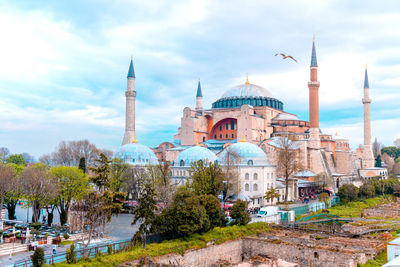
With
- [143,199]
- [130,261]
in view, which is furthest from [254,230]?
[130,261]

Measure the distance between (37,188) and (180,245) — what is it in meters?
10.4

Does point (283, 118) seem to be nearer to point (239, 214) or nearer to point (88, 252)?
point (239, 214)

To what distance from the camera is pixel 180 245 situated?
1770 cm

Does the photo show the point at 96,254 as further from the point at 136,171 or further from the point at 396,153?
the point at 396,153

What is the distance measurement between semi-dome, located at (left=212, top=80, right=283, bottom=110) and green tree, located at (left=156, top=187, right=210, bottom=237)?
31.9 metres

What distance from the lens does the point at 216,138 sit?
1923 inches

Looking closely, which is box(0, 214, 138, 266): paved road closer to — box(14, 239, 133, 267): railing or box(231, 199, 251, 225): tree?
box(14, 239, 133, 267): railing

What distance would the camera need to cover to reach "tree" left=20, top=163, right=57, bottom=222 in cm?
2256

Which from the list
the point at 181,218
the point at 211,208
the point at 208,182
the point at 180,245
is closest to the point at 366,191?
the point at 208,182

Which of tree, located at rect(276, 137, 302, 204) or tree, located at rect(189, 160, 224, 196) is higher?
tree, located at rect(276, 137, 302, 204)

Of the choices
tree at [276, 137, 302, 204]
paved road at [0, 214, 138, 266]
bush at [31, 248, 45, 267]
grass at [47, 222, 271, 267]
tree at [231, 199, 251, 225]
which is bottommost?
paved road at [0, 214, 138, 266]

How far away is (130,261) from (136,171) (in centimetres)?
1853

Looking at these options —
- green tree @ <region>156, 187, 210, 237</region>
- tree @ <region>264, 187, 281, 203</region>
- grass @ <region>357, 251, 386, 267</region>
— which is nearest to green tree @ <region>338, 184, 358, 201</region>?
tree @ <region>264, 187, 281, 203</region>

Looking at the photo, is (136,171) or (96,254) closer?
(96,254)
